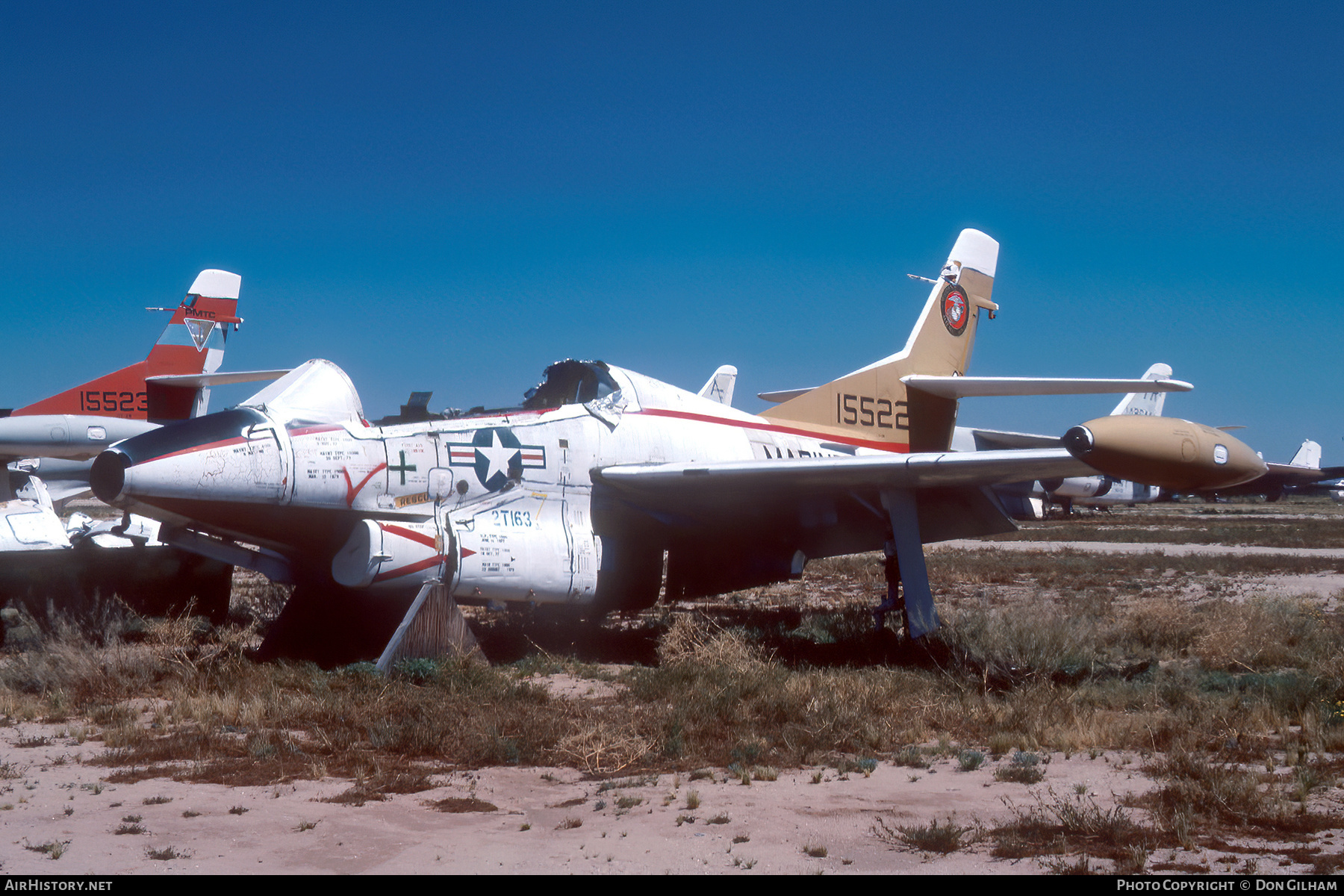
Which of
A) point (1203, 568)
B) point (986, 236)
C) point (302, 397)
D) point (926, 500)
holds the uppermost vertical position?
point (986, 236)

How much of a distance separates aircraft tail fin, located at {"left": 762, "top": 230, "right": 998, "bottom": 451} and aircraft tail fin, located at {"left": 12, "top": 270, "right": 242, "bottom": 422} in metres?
19.1

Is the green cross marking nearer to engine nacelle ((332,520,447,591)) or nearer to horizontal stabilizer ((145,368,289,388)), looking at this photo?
engine nacelle ((332,520,447,591))

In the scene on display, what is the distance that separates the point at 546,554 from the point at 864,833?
16.7ft

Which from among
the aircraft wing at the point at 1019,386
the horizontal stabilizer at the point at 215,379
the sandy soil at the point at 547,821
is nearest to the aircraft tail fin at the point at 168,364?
the horizontal stabilizer at the point at 215,379

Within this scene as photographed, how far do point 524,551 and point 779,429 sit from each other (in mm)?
4548

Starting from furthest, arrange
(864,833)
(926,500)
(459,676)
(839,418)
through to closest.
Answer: (839,418) → (926,500) → (459,676) → (864,833)

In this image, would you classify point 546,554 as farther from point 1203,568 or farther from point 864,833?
point 1203,568

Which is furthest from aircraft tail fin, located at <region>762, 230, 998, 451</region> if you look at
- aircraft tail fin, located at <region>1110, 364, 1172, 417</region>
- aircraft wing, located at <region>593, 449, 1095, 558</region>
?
aircraft tail fin, located at <region>1110, 364, 1172, 417</region>

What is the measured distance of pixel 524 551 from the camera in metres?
9.24

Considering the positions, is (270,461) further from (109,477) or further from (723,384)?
(723,384)

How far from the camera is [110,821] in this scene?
496cm

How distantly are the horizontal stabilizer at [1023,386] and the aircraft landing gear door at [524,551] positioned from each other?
607 centimetres

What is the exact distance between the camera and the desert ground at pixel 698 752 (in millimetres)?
4562
